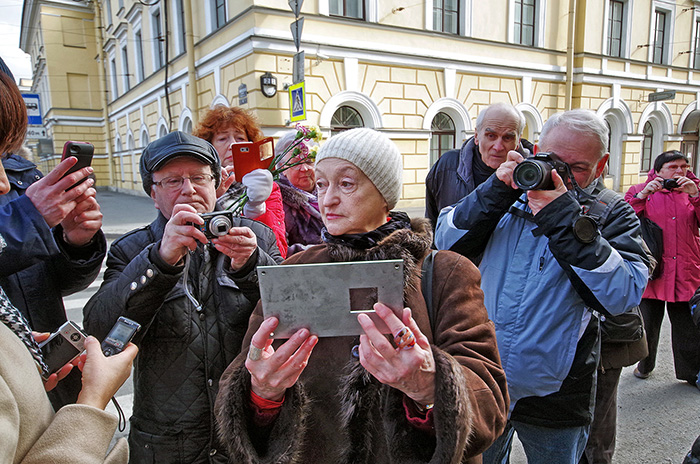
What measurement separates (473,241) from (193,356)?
1259 mm

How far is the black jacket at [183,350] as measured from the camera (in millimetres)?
1588

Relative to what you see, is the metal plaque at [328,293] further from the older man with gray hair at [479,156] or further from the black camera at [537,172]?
the older man with gray hair at [479,156]

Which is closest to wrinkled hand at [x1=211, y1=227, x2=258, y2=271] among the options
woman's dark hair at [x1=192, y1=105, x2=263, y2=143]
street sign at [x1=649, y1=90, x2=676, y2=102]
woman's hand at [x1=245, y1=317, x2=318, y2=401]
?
woman's hand at [x1=245, y1=317, x2=318, y2=401]

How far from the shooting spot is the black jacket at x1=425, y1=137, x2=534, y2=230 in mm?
3033

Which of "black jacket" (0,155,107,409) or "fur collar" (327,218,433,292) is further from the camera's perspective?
"black jacket" (0,155,107,409)

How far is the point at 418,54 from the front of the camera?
10.9m

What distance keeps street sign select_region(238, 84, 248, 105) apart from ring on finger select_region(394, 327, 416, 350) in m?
9.75

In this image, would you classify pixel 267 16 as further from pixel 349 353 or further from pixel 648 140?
pixel 648 140


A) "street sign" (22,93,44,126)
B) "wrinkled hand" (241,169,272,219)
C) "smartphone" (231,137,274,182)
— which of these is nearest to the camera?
"smartphone" (231,137,274,182)

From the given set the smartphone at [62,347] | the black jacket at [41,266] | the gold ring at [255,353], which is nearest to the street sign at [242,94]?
the black jacket at [41,266]

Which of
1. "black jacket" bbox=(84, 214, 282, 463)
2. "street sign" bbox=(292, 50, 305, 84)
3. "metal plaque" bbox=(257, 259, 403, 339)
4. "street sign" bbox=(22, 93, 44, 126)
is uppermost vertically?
"street sign" bbox=(292, 50, 305, 84)

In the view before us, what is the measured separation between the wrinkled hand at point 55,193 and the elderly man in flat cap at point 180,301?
0.24m

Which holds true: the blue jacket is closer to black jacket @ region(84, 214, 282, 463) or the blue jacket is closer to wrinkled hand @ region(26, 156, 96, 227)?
black jacket @ region(84, 214, 282, 463)

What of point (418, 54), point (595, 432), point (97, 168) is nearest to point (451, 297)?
point (595, 432)
